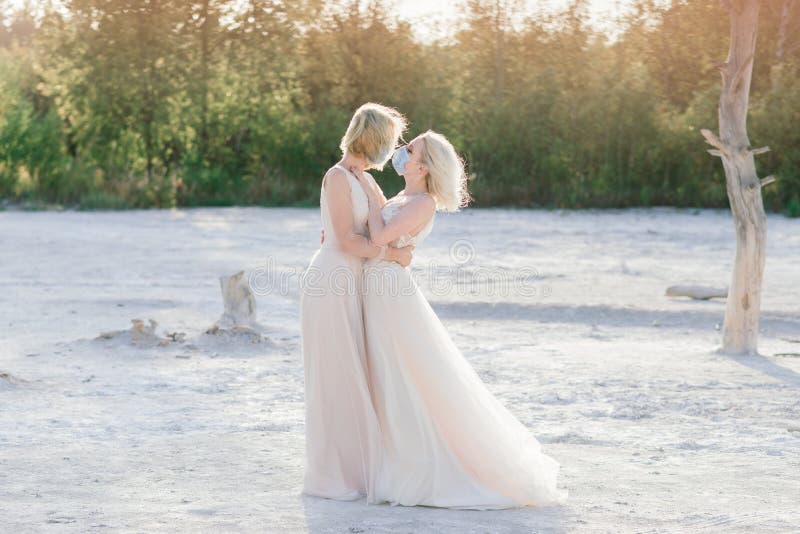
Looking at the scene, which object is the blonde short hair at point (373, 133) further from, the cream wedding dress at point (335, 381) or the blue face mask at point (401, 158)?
the cream wedding dress at point (335, 381)

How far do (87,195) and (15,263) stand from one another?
1000 centimetres

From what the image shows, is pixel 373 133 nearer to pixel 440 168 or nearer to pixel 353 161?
pixel 353 161

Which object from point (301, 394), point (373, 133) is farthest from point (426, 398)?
point (301, 394)

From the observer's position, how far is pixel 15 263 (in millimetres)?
17156

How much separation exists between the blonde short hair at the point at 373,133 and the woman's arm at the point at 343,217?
0.49ft

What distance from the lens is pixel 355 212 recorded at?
5.64 metres

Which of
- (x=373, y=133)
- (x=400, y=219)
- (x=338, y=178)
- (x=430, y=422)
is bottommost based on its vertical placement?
(x=430, y=422)

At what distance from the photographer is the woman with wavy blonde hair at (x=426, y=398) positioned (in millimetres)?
5586

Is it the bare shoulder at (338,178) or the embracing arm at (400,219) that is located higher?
the bare shoulder at (338,178)

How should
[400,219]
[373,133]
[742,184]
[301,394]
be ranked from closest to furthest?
[373,133] < [400,219] < [301,394] < [742,184]

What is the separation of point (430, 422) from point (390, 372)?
29cm

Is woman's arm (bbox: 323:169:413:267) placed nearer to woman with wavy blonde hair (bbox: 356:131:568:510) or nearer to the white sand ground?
woman with wavy blonde hair (bbox: 356:131:568:510)

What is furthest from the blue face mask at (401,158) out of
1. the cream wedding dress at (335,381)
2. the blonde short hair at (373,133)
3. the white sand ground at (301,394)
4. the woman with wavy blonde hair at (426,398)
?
the white sand ground at (301,394)

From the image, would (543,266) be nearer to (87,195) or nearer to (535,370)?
(535,370)
